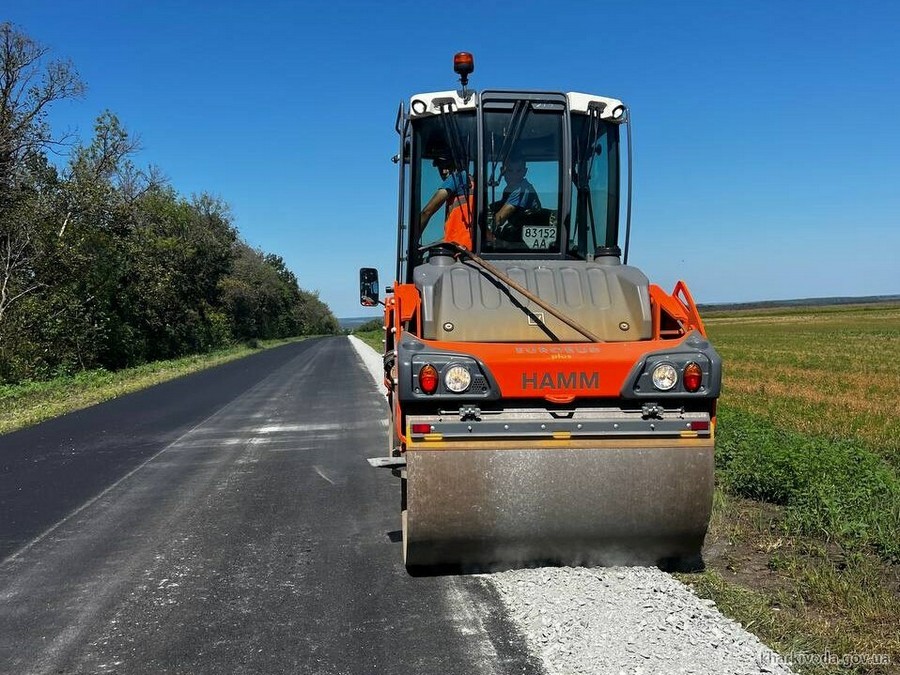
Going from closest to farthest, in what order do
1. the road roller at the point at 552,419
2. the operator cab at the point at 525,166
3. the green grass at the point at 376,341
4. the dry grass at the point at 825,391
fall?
the road roller at the point at 552,419 < the operator cab at the point at 525,166 < the dry grass at the point at 825,391 < the green grass at the point at 376,341

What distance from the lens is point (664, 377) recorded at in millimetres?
4129

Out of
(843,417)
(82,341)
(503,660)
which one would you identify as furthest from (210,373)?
(503,660)

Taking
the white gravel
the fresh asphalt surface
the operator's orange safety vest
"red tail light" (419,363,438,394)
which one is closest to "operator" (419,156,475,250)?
the operator's orange safety vest

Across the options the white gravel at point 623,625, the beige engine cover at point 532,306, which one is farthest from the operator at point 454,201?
the white gravel at point 623,625

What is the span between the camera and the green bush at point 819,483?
4.93 m

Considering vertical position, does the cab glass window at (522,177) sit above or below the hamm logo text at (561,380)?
above

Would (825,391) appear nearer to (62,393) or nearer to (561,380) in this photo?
(561,380)

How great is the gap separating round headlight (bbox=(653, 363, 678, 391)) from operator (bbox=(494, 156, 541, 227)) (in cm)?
205

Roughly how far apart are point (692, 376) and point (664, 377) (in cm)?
17

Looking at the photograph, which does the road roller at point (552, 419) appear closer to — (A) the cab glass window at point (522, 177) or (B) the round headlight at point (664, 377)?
(B) the round headlight at point (664, 377)

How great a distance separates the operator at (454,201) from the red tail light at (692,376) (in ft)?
7.05

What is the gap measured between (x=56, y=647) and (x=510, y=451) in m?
2.61

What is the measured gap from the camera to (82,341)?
82.0 feet

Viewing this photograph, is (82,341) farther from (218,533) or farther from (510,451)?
(510,451)
